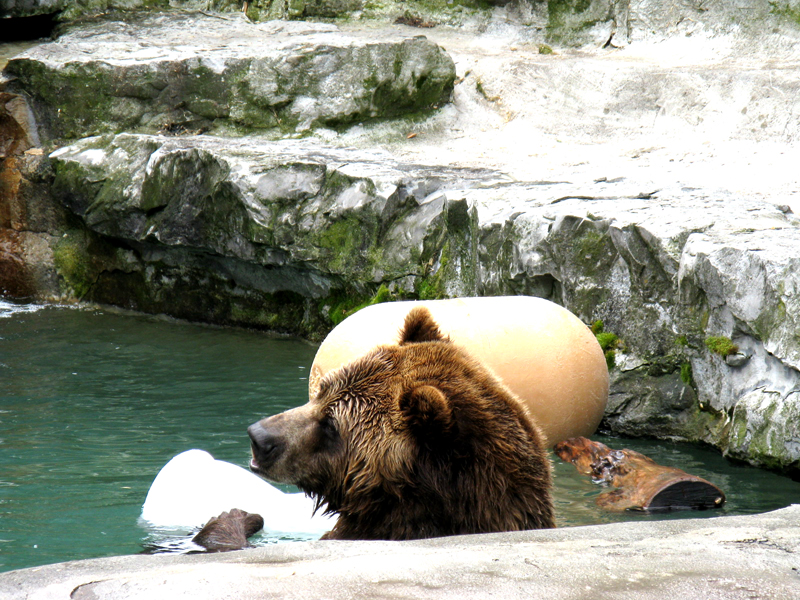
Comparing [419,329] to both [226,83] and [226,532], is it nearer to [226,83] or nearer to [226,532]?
[226,532]

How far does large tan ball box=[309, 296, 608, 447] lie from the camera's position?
5266mm

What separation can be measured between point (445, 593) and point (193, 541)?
2.38 meters

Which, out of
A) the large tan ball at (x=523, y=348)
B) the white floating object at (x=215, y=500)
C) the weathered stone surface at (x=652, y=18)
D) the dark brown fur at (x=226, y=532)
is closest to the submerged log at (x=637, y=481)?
the large tan ball at (x=523, y=348)

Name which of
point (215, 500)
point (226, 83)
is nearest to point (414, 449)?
point (215, 500)

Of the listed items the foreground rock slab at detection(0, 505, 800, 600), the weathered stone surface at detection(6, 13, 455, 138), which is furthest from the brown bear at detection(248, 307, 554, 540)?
the weathered stone surface at detection(6, 13, 455, 138)

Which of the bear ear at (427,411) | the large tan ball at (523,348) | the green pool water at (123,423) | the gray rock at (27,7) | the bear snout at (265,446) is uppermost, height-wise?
the gray rock at (27,7)

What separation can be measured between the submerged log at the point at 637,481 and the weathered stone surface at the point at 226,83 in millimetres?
6743

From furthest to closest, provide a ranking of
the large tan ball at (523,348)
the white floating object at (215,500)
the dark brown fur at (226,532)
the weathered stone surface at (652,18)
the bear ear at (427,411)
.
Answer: the weathered stone surface at (652,18)
the large tan ball at (523,348)
the white floating object at (215,500)
the dark brown fur at (226,532)
the bear ear at (427,411)

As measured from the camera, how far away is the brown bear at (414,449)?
114 inches

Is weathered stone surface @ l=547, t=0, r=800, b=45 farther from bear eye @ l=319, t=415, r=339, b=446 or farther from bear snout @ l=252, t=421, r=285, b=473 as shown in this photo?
bear snout @ l=252, t=421, r=285, b=473

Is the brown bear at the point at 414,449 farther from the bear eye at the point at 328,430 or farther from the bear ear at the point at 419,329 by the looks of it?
the bear ear at the point at 419,329

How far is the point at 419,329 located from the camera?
3.49m

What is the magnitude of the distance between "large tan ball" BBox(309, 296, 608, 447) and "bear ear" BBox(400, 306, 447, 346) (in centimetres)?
168

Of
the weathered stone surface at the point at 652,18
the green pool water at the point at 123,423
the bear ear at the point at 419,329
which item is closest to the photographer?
the bear ear at the point at 419,329
